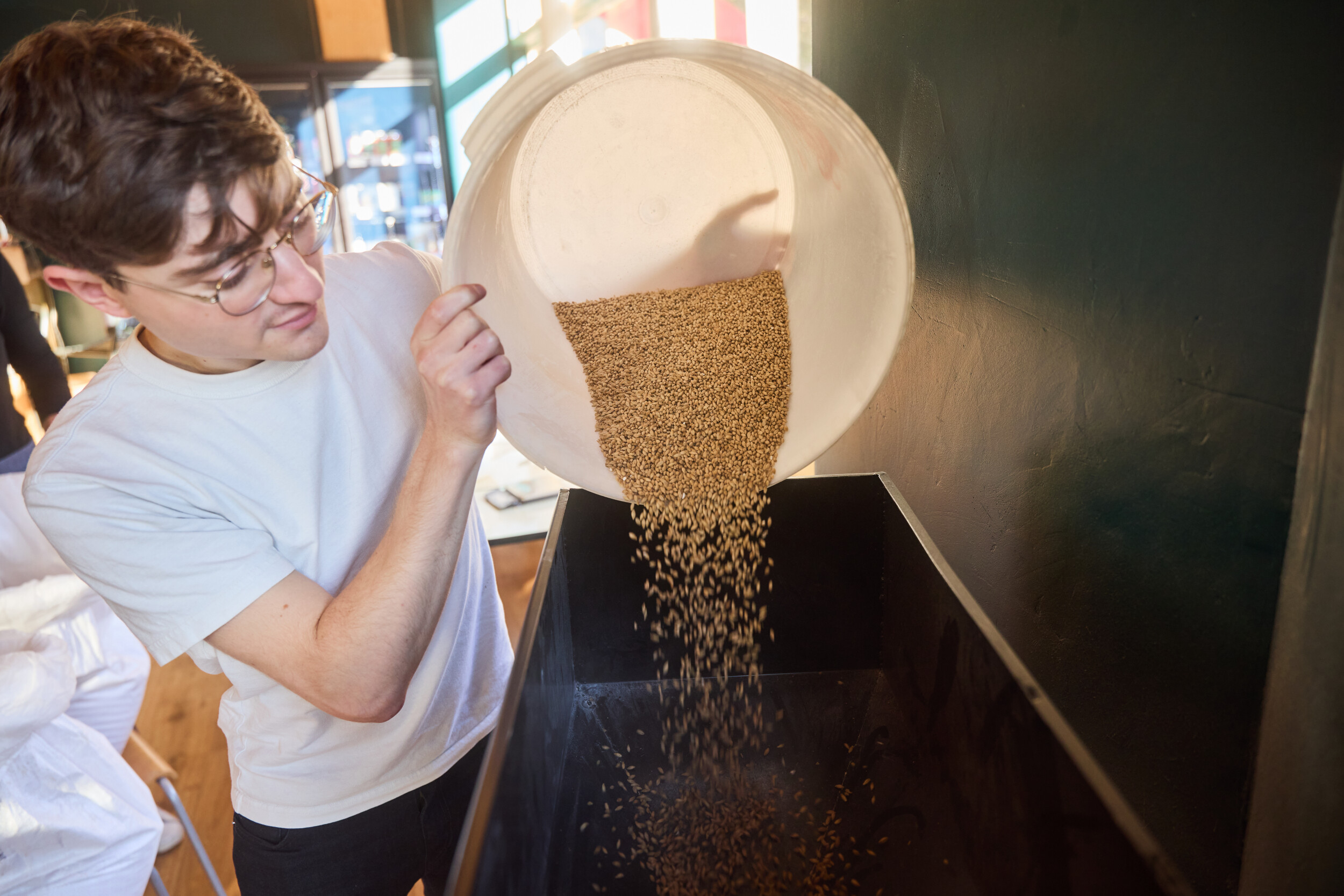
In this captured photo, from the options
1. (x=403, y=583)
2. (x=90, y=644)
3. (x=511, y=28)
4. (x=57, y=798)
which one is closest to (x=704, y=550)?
(x=403, y=583)

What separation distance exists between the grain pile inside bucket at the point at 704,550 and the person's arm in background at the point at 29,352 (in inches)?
58.4

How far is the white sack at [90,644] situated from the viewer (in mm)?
1685

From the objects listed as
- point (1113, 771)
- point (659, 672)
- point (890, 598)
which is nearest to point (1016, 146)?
point (890, 598)

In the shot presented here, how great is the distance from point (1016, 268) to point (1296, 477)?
0.45 m

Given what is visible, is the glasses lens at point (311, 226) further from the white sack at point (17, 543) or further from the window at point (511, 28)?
the window at point (511, 28)

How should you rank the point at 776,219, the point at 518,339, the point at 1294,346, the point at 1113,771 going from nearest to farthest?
the point at 1294,346
the point at 1113,771
the point at 518,339
the point at 776,219

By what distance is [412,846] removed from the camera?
1.10 meters

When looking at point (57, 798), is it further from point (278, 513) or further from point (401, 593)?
point (401, 593)

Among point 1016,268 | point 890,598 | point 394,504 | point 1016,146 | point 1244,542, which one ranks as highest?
point 1016,146

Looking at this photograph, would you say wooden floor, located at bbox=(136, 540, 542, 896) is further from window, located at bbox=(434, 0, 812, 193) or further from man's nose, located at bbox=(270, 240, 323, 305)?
window, located at bbox=(434, 0, 812, 193)

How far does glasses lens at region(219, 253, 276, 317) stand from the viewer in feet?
2.62

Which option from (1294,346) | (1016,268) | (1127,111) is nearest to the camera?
(1294,346)

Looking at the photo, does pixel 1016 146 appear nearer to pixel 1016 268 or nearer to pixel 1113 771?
pixel 1016 268

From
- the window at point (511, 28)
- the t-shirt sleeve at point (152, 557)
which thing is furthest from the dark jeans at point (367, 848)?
the window at point (511, 28)
